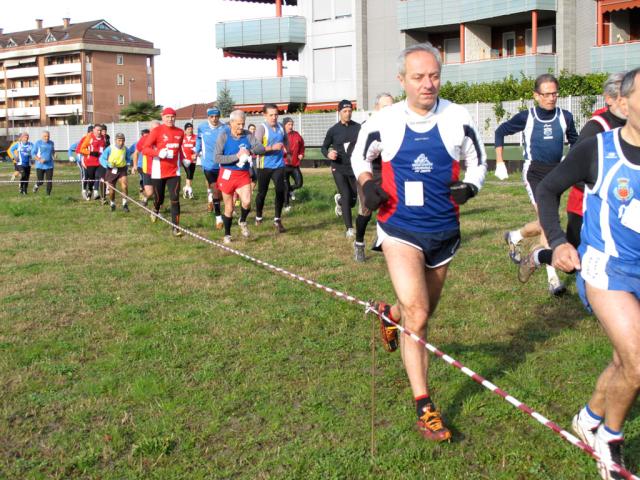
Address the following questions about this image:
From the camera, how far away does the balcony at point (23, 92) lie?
10594cm

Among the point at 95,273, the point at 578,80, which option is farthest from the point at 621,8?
the point at 95,273

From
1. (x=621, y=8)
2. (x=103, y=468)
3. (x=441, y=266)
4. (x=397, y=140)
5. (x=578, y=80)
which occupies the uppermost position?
(x=621, y=8)

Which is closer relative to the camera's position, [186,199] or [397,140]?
[397,140]

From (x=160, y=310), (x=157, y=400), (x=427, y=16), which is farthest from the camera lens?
(x=427, y=16)

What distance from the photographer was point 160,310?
7680 millimetres

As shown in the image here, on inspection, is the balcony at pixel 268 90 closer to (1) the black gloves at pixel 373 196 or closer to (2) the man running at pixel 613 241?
(1) the black gloves at pixel 373 196

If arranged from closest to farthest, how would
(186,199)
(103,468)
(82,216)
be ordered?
(103,468) < (82,216) < (186,199)

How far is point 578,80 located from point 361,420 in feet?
86.3

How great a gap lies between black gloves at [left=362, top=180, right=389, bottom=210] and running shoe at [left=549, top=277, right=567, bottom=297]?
12.8 ft

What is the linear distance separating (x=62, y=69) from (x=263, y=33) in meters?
68.5

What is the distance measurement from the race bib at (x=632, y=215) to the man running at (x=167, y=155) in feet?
33.6

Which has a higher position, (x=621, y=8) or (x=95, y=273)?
(x=621, y=8)

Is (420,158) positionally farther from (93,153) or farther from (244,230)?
(93,153)

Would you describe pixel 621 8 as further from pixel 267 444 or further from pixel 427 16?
pixel 267 444
